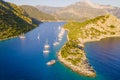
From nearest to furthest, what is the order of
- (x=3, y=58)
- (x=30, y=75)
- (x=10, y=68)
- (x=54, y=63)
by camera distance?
(x=30, y=75) < (x=10, y=68) < (x=54, y=63) < (x=3, y=58)

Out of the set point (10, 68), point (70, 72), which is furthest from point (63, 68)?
point (10, 68)

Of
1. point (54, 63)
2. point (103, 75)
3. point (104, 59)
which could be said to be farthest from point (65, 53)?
point (103, 75)

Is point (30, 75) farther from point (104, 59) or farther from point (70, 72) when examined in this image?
point (104, 59)

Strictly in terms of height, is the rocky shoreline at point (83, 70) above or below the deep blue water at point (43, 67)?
above

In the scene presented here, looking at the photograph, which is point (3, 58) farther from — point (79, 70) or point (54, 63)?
point (79, 70)

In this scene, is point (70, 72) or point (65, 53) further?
point (65, 53)

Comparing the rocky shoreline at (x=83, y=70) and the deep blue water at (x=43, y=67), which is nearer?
the deep blue water at (x=43, y=67)

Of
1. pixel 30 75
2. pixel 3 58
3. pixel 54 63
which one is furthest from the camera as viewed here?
pixel 3 58

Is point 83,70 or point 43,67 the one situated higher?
point 83,70

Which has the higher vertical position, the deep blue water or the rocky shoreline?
the rocky shoreline

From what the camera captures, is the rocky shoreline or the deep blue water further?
the rocky shoreline

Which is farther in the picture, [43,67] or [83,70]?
[43,67]
